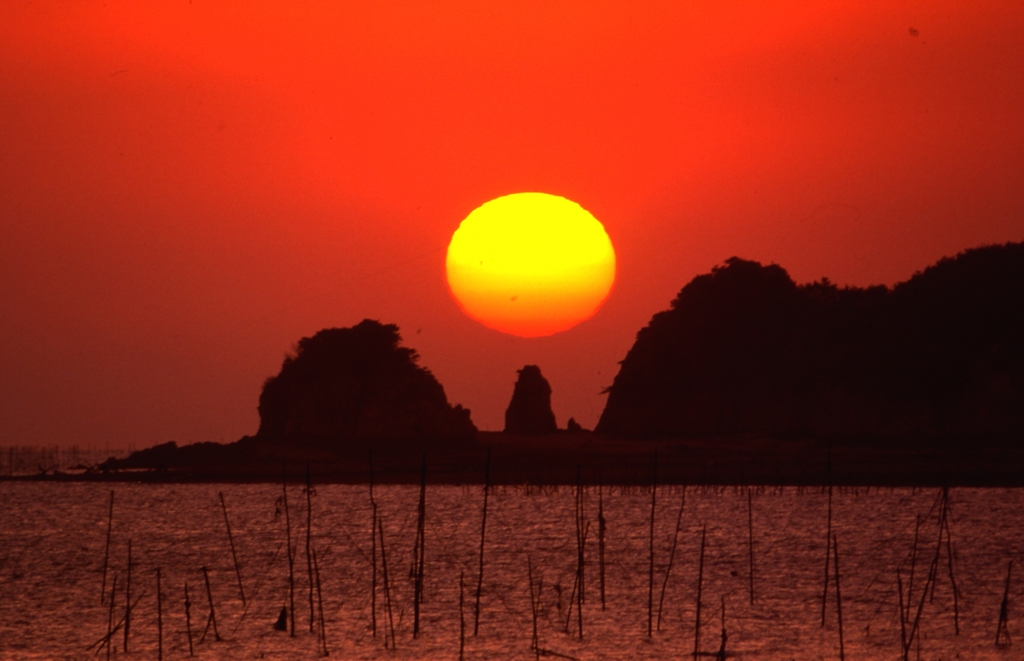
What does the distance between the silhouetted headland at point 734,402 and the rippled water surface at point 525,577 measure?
1211 cm

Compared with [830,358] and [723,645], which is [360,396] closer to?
[830,358]

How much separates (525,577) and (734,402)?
77982mm

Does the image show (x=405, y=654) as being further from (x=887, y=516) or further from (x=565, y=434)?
(x=565, y=434)

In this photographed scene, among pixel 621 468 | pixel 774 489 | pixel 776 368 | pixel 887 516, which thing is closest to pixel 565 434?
pixel 776 368

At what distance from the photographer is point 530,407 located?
13138cm

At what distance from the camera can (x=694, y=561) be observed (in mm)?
40906

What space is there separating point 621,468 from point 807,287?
41164 millimetres

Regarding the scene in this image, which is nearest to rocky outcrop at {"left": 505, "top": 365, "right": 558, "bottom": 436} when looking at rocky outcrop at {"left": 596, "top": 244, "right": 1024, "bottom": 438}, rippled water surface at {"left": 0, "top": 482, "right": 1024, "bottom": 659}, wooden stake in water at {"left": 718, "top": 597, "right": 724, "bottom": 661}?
rocky outcrop at {"left": 596, "top": 244, "right": 1024, "bottom": 438}

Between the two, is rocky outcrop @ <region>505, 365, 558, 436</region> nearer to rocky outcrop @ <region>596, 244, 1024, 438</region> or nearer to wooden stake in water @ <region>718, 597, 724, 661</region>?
rocky outcrop @ <region>596, 244, 1024, 438</region>

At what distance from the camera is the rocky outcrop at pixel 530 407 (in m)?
130

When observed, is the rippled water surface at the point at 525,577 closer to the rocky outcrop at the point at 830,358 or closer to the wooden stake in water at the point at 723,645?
the wooden stake in water at the point at 723,645

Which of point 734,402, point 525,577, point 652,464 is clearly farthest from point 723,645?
point 734,402

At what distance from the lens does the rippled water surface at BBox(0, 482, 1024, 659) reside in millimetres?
26031

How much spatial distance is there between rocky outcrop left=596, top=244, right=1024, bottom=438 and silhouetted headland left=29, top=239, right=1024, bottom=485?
15 cm
